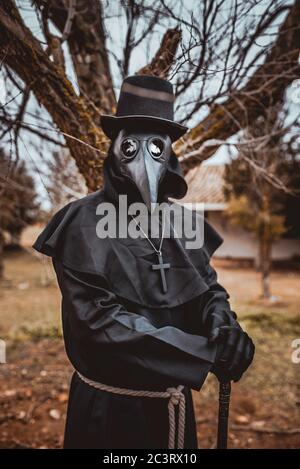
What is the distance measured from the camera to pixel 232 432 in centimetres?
353

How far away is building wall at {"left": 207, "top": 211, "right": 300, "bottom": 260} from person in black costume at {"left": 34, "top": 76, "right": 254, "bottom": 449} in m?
13.6

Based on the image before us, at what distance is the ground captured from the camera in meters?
3.45

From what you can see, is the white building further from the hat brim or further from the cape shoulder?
the cape shoulder

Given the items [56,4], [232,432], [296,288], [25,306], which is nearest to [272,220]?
[296,288]

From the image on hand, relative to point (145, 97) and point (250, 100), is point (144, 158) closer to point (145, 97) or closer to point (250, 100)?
point (145, 97)

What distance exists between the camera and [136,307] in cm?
169

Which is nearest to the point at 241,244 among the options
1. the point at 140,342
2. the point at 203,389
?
the point at 203,389

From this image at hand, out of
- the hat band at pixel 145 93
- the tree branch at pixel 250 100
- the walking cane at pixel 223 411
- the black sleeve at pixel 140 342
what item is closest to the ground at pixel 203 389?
the walking cane at pixel 223 411

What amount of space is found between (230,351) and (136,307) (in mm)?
480

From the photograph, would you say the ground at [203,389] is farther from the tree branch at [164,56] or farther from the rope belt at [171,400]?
the tree branch at [164,56]

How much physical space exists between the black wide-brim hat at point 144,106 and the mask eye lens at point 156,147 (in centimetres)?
7

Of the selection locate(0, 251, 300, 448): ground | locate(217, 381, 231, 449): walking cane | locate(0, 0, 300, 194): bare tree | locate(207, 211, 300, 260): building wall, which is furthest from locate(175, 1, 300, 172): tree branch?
locate(207, 211, 300, 260): building wall
